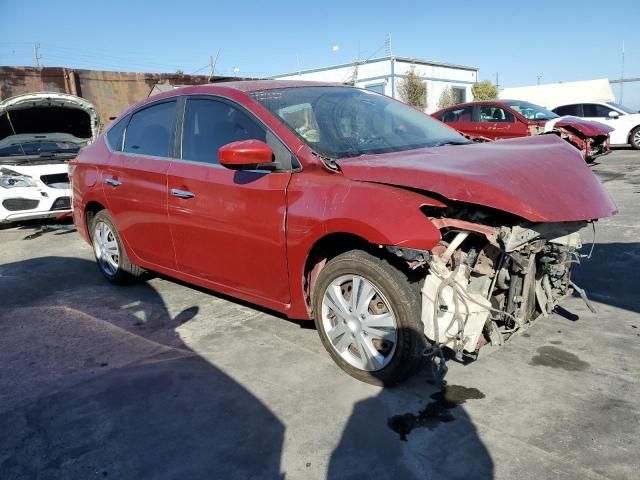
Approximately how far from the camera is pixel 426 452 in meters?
2.47

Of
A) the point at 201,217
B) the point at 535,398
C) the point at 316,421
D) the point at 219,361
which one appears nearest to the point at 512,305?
the point at 535,398

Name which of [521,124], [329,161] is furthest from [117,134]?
[521,124]

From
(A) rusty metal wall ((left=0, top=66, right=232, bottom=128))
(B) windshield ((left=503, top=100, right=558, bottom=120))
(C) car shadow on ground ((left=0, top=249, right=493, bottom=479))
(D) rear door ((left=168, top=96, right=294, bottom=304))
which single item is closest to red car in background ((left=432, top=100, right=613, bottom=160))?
(B) windshield ((left=503, top=100, right=558, bottom=120))

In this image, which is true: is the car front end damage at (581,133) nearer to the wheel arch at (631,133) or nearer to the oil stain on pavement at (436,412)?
the wheel arch at (631,133)

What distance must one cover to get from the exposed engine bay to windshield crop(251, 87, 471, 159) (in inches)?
36.1

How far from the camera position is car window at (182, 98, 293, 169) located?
341 cm

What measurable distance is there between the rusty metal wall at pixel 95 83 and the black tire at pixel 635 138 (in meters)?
11.9

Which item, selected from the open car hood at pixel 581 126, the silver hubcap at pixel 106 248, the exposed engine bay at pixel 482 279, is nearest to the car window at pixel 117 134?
the silver hubcap at pixel 106 248

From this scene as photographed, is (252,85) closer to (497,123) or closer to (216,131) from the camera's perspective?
(216,131)

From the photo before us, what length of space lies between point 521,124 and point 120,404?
445 inches

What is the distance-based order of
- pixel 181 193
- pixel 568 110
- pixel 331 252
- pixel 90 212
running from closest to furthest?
1. pixel 331 252
2. pixel 181 193
3. pixel 90 212
4. pixel 568 110

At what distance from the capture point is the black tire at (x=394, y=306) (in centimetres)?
283

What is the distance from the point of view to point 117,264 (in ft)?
16.9

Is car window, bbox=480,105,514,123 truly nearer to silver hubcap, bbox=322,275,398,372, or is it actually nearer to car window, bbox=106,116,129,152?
car window, bbox=106,116,129,152
